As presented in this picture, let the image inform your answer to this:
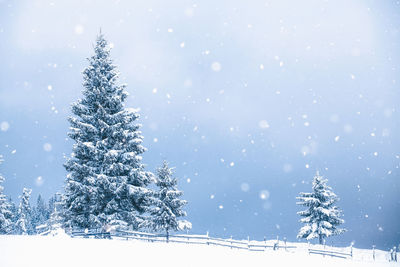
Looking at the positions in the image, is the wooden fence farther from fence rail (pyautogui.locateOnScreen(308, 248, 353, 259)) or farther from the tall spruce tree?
fence rail (pyautogui.locateOnScreen(308, 248, 353, 259))

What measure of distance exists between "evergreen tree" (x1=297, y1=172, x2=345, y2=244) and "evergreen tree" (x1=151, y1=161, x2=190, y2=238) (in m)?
16.4

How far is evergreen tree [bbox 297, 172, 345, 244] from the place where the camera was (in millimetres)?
42625

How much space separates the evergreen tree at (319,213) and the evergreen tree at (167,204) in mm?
16409

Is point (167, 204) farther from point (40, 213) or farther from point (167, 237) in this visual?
point (40, 213)

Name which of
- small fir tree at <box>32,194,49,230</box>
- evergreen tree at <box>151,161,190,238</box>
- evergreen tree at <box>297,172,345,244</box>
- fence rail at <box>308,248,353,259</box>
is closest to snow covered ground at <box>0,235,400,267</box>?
fence rail at <box>308,248,353,259</box>

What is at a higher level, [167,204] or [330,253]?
[167,204]

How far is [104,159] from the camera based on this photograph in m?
22.8

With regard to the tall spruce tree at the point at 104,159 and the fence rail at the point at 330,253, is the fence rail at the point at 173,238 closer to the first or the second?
the fence rail at the point at 330,253

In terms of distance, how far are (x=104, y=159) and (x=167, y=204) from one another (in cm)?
1570

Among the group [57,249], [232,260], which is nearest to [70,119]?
[57,249]

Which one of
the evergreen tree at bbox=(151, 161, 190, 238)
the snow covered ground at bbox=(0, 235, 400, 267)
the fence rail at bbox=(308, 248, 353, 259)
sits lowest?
the fence rail at bbox=(308, 248, 353, 259)

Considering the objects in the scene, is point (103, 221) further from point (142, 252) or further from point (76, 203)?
point (142, 252)

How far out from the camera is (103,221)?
74.6 feet

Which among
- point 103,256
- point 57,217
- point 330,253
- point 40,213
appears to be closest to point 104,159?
point 103,256
